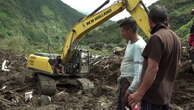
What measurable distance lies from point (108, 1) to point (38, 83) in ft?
11.6

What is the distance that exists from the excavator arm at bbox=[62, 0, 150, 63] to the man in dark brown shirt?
546 centimetres

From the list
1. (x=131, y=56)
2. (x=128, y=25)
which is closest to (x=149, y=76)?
(x=131, y=56)

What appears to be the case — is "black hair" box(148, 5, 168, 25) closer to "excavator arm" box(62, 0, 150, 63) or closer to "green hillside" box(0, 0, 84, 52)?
"excavator arm" box(62, 0, 150, 63)

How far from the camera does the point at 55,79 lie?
12.4 meters

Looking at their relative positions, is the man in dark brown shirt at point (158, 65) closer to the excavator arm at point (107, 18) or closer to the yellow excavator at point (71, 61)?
the excavator arm at point (107, 18)

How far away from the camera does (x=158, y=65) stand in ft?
12.5

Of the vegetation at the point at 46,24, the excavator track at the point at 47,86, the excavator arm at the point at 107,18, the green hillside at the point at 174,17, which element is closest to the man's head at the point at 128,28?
the excavator arm at the point at 107,18

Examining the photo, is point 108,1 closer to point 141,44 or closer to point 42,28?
point 141,44

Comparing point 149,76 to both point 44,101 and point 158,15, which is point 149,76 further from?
point 44,101

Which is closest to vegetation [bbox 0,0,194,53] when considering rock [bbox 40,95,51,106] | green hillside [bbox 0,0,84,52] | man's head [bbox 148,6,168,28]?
green hillside [bbox 0,0,84,52]

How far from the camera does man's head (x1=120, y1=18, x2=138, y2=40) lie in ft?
16.3

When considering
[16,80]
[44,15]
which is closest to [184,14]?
[16,80]

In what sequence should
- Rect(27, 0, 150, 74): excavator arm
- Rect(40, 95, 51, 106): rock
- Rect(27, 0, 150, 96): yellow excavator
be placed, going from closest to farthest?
Rect(40, 95, 51, 106): rock
Rect(27, 0, 150, 74): excavator arm
Rect(27, 0, 150, 96): yellow excavator

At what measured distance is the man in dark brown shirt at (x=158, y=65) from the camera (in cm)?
378
